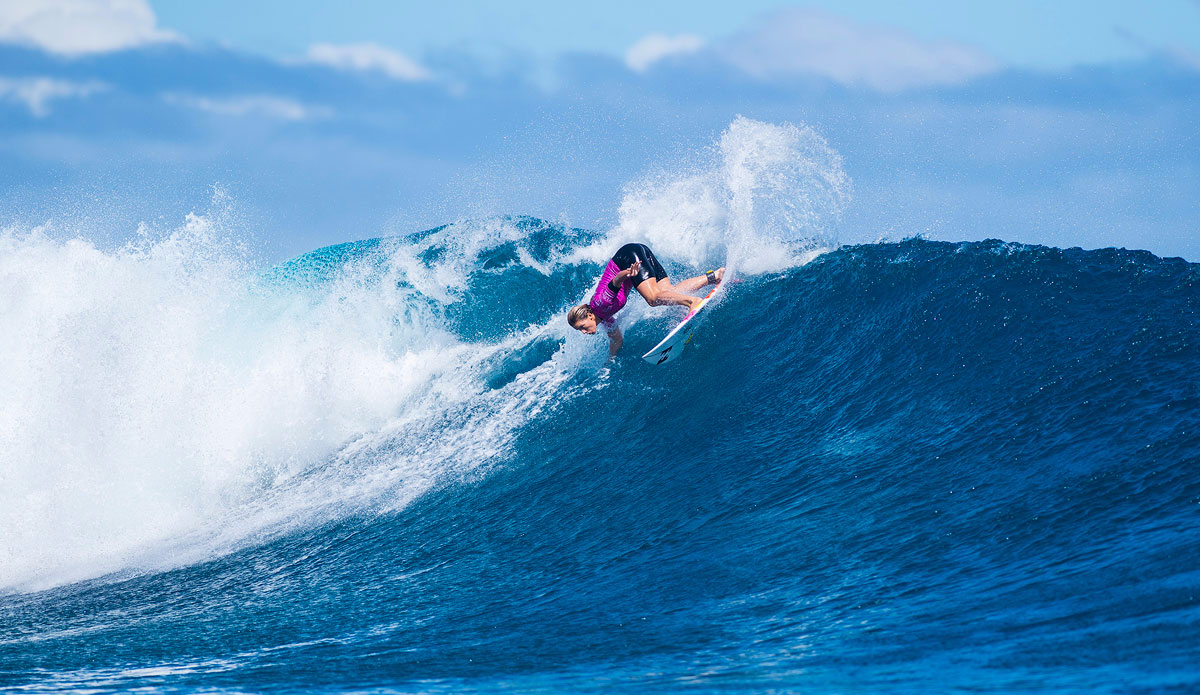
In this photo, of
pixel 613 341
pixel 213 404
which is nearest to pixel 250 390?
pixel 213 404

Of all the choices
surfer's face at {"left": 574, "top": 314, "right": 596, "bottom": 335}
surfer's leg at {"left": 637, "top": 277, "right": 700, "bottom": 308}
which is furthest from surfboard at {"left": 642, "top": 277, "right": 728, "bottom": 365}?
surfer's face at {"left": 574, "top": 314, "right": 596, "bottom": 335}

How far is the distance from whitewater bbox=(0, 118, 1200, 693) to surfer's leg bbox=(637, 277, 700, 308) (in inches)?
24.0

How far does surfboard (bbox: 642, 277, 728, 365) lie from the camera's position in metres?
8.34

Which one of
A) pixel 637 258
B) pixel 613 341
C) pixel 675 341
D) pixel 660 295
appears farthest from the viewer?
pixel 613 341

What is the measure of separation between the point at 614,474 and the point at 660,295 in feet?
6.15

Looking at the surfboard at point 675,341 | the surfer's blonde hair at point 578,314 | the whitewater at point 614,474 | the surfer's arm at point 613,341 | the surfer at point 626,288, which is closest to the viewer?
the whitewater at point 614,474

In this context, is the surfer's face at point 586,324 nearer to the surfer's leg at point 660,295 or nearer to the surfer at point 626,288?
the surfer at point 626,288

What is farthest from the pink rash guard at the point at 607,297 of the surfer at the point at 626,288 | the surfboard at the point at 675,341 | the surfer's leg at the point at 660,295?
the surfboard at the point at 675,341

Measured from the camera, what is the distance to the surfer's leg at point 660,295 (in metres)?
8.16

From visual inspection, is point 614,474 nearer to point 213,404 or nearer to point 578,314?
point 578,314

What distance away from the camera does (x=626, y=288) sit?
27.2 feet

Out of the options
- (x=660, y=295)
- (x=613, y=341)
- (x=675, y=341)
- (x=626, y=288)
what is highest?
(x=626, y=288)

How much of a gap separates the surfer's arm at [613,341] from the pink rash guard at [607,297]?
0.40 m

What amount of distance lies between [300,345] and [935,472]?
8.62 m
